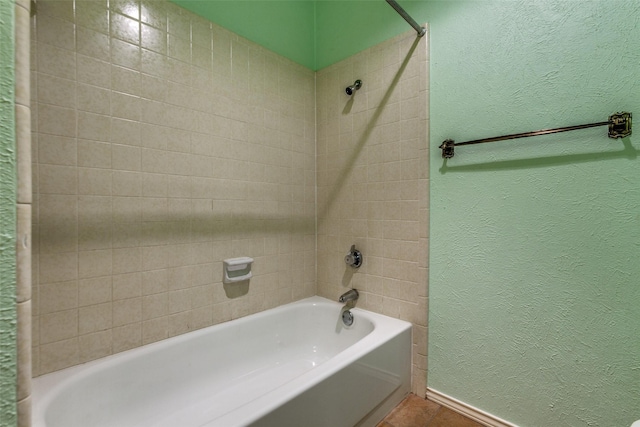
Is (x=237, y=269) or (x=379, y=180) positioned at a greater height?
(x=379, y=180)

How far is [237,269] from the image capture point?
1670 millimetres

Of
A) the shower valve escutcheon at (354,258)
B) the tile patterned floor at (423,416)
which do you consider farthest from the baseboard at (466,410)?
the shower valve escutcheon at (354,258)

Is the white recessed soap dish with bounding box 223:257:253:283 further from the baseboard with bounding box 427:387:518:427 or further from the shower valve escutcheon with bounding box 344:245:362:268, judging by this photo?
the baseboard with bounding box 427:387:518:427

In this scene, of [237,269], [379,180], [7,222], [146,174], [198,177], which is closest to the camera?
[7,222]

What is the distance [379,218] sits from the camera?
70.3 inches

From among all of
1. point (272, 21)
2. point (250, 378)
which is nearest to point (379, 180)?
point (272, 21)

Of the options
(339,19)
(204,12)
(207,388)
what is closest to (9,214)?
A: (207,388)

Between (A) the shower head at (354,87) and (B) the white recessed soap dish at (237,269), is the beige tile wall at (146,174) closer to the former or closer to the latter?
(B) the white recessed soap dish at (237,269)

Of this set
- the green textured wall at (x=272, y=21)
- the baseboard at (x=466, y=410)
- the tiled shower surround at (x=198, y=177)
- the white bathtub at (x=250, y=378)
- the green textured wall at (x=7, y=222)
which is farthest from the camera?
the green textured wall at (x=272, y=21)

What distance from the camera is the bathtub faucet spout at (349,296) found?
183cm

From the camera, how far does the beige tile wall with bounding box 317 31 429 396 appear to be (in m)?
1.61

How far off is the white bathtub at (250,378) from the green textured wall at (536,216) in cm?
41

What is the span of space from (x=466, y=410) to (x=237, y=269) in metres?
1.39

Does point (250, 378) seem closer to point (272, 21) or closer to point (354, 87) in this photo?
point (354, 87)
